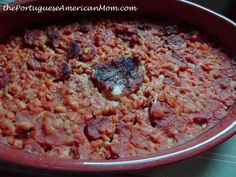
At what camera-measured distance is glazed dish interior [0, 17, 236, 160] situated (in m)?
1.11

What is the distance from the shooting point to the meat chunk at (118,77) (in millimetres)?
1244

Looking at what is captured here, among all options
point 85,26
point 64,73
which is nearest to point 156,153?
point 64,73

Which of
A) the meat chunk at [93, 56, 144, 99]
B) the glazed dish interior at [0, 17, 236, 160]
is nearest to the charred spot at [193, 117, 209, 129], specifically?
the glazed dish interior at [0, 17, 236, 160]

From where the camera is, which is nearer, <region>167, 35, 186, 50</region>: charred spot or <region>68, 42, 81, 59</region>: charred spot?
<region>68, 42, 81, 59</region>: charred spot

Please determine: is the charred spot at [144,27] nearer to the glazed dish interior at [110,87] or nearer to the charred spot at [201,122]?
the glazed dish interior at [110,87]

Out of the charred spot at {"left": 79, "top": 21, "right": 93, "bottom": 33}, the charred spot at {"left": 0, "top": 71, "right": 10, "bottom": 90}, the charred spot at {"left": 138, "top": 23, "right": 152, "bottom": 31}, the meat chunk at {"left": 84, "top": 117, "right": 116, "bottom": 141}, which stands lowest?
the meat chunk at {"left": 84, "top": 117, "right": 116, "bottom": 141}

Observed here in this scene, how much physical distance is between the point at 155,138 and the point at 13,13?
0.78m

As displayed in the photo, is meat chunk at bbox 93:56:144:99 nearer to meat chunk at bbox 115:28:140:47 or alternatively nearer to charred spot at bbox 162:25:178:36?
meat chunk at bbox 115:28:140:47

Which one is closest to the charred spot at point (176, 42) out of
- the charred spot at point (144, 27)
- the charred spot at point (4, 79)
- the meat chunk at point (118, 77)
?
the charred spot at point (144, 27)

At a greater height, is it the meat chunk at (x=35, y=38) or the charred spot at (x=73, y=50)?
the meat chunk at (x=35, y=38)

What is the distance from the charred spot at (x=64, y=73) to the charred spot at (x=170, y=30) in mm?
491

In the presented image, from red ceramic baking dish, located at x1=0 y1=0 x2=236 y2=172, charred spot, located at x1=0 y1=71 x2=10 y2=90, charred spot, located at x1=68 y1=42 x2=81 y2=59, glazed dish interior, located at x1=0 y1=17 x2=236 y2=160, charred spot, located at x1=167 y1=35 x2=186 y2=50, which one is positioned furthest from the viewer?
charred spot, located at x1=167 y1=35 x2=186 y2=50

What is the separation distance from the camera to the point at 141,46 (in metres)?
1.45

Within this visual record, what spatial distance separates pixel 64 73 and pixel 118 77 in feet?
0.67
